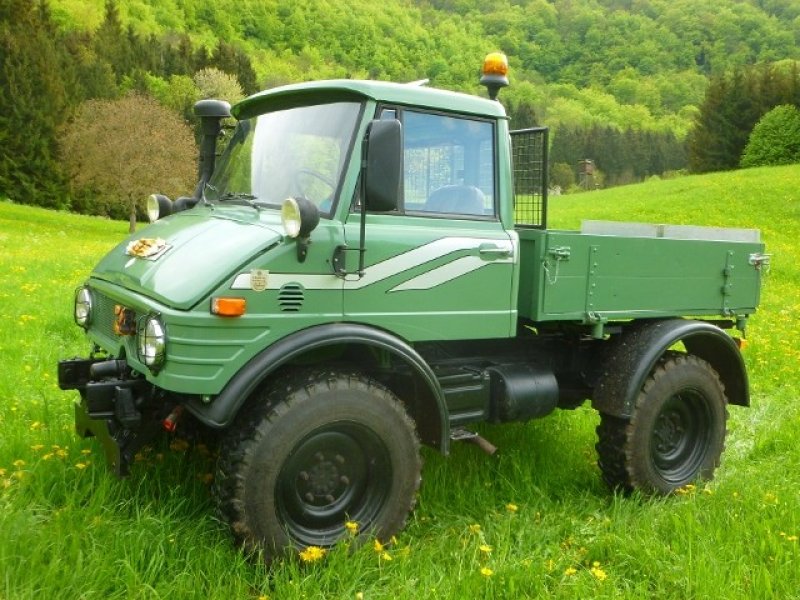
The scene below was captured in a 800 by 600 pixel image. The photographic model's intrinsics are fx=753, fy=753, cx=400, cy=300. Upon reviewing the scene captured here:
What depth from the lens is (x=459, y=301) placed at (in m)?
4.00

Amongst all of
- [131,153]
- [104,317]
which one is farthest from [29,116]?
[104,317]

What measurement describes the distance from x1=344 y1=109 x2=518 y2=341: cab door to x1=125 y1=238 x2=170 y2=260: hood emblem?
929 millimetres

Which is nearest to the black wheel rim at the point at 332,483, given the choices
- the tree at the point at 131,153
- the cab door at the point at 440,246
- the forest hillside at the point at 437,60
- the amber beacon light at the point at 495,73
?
the cab door at the point at 440,246

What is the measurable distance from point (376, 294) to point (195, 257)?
0.87m

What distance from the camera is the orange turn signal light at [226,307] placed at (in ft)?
10.5

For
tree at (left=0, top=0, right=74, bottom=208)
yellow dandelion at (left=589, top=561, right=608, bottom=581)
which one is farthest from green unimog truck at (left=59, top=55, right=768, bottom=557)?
tree at (left=0, top=0, right=74, bottom=208)

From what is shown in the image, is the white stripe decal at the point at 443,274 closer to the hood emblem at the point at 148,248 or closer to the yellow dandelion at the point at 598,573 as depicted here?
the hood emblem at the point at 148,248

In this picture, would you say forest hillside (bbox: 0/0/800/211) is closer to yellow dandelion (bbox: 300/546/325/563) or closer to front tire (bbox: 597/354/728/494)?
front tire (bbox: 597/354/728/494)

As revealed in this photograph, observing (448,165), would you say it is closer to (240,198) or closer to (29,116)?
(240,198)

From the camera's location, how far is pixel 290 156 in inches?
155

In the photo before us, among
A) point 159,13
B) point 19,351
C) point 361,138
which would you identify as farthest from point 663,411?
point 159,13

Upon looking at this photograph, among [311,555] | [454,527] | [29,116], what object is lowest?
[454,527]

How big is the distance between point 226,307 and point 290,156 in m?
1.08

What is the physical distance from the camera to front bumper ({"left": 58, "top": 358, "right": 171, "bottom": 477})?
3418 millimetres
